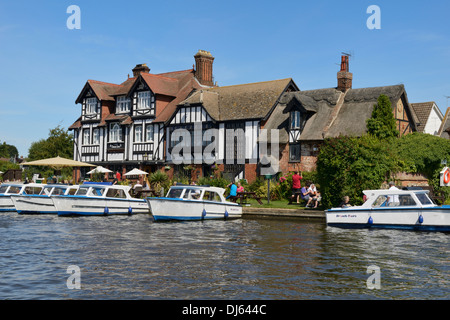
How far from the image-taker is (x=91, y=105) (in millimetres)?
53719

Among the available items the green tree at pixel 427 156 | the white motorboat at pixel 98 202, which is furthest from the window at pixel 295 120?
the white motorboat at pixel 98 202

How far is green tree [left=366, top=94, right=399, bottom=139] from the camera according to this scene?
36156 millimetres

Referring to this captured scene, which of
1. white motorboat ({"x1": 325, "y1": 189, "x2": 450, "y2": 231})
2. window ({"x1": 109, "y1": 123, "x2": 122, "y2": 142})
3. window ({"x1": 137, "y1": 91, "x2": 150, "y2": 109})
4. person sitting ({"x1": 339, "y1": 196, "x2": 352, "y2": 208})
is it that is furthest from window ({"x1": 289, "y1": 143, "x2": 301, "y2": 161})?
window ({"x1": 109, "y1": 123, "x2": 122, "y2": 142})

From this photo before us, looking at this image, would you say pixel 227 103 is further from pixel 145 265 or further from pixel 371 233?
pixel 145 265

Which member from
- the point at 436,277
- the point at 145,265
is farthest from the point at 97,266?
the point at 436,277

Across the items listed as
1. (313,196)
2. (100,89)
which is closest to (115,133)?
(100,89)

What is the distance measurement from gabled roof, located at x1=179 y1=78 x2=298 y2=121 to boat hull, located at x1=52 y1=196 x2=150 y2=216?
15518 millimetres

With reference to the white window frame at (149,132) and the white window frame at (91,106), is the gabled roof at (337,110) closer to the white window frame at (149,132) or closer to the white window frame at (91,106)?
the white window frame at (149,132)

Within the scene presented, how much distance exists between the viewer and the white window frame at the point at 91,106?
53375mm

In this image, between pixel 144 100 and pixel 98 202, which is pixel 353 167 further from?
pixel 144 100

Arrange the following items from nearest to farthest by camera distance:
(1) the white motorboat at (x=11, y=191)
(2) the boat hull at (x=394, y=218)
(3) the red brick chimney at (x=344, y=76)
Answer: (2) the boat hull at (x=394, y=218)
(1) the white motorboat at (x=11, y=191)
(3) the red brick chimney at (x=344, y=76)

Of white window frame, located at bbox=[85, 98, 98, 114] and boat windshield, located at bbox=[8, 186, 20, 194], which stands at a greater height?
white window frame, located at bbox=[85, 98, 98, 114]

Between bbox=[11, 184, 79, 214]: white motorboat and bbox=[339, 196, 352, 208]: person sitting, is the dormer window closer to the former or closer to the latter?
bbox=[339, 196, 352, 208]: person sitting

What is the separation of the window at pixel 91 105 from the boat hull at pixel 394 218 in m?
36.1
